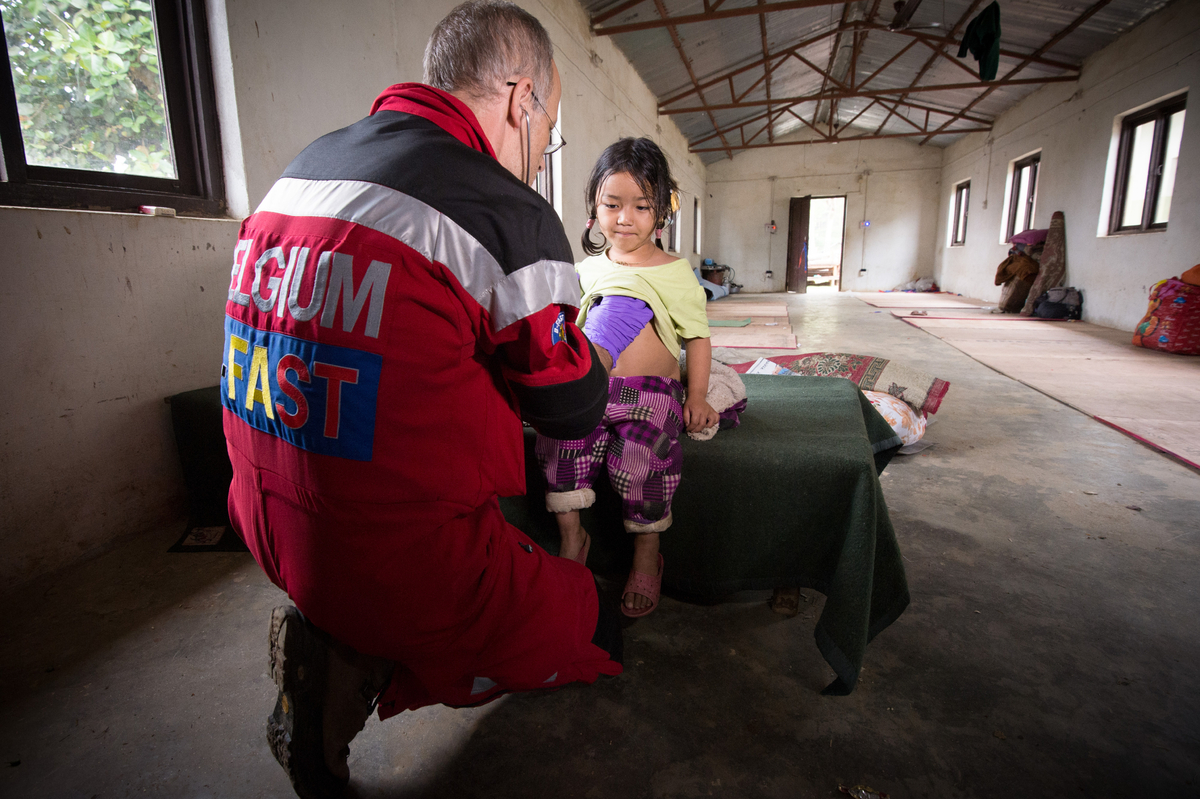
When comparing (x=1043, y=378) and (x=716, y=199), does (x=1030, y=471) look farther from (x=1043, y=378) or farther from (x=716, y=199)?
(x=716, y=199)

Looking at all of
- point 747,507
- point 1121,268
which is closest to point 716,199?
point 1121,268

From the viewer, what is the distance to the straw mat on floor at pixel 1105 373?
9.75ft

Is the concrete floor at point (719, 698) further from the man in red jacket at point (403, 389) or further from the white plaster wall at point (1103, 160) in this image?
the white plaster wall at point (1103, 160)

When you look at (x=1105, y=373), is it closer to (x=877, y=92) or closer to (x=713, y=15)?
(x=713, y=15)

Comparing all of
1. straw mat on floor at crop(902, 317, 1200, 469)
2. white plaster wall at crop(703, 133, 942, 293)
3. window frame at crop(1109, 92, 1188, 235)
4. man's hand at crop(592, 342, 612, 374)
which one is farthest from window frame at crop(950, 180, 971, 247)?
man's hand at crop(592, 342, 612, 374)

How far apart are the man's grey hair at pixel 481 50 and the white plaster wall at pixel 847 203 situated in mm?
15180

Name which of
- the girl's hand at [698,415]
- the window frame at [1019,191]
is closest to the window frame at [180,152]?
the girl's hand at [698,415]

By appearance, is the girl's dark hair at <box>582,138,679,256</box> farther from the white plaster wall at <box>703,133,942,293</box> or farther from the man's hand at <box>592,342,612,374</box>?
the white plaster wall at <box>703,133,942,293</box>

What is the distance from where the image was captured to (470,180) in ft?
2.44

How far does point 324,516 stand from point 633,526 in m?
0.77

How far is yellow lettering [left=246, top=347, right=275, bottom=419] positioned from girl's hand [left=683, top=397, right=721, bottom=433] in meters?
1.03

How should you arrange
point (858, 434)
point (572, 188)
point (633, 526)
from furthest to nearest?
point (572, 188) → point (858, 434) → point (633, 526)

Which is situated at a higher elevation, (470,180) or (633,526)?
(470,180)

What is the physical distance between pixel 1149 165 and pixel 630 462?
8.48 metres
